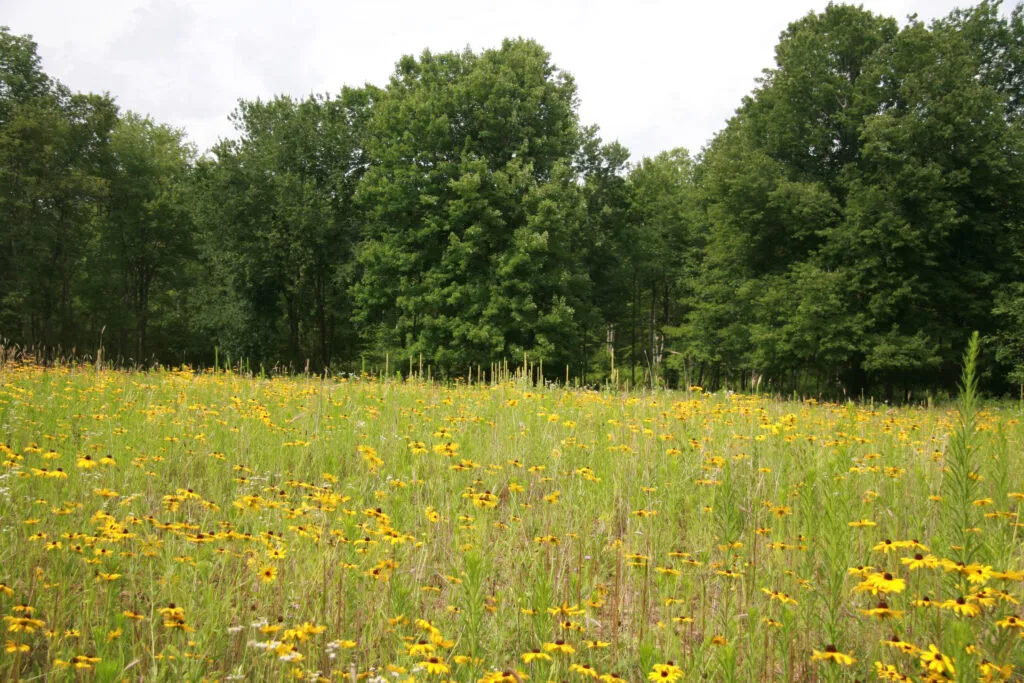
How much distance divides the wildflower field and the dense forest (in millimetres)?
10253

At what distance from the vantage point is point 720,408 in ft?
22.6

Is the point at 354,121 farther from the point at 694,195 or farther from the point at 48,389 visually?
the point at 48,389

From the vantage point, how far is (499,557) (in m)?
3.54

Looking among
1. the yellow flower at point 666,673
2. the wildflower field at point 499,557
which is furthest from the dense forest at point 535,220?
the yellow flower at point 666,673

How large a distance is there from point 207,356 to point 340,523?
121 feet

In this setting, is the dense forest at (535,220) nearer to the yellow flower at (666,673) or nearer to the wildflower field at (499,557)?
the wildflower field at (499,557)

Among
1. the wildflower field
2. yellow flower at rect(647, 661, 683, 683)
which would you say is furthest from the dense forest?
yellow flower at rect(647, 661, 683, 683)

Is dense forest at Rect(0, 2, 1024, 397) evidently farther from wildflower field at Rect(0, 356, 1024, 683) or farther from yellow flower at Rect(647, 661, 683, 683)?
yellow flower at Rect(647, 661, 683, 683)

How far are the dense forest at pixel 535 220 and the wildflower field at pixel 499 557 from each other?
33.6 ft

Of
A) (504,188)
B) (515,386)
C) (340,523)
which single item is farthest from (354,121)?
(340,523)

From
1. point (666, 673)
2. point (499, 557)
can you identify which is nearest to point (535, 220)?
point (499, 557)

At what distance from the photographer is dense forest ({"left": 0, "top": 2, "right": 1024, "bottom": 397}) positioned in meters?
20.3

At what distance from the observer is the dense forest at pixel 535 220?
2034 centimetres

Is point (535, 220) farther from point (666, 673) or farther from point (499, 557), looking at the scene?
point (666, 673)
